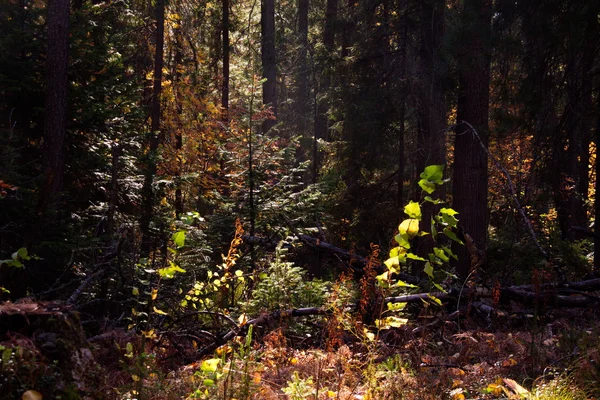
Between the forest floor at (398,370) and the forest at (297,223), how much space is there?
0.08 feet

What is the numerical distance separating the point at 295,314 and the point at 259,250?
370 centimetres

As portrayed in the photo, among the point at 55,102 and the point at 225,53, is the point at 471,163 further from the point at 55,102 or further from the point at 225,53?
the point at 225,53

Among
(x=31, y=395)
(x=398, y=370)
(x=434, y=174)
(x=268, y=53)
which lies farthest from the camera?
(x=268, y=53)

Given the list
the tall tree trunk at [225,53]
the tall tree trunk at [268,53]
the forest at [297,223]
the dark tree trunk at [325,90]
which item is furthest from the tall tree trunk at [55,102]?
the tall tree trunk at [268,53]

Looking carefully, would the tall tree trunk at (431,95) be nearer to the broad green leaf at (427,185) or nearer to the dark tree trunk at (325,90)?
the dark tree trunk at (325,90)

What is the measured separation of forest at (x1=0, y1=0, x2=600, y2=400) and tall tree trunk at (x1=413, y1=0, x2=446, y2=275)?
0.06m

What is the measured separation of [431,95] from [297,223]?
4.77 m

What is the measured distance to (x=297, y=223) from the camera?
9383 millimetres

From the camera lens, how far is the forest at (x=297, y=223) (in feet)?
11.7

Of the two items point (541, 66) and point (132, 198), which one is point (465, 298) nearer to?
point (541, 66)

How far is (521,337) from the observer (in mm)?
4996

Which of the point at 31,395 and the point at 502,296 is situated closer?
the point at 31,395

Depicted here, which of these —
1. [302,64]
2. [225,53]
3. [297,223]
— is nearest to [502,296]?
[297,223]

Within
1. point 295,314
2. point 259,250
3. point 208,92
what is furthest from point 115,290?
point 208,92
